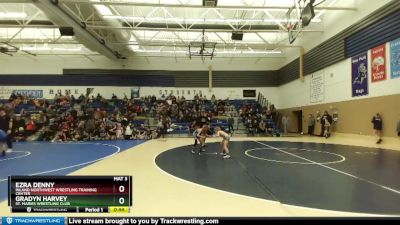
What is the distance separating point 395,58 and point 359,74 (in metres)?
2.53

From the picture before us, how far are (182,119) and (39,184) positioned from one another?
21373mm

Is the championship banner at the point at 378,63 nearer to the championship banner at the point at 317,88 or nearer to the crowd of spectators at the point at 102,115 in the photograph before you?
the championship banner at the point at 317,88

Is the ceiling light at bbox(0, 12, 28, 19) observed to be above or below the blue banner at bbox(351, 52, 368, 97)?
above

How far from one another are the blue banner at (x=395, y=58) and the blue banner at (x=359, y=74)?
65.3 inches

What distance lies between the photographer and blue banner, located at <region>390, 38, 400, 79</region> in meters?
12.4

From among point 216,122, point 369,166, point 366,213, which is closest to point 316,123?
point 216,122

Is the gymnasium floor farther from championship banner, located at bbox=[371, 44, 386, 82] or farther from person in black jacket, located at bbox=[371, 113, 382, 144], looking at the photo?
championship banner, located at bbox=[371, 44, 386, 82]

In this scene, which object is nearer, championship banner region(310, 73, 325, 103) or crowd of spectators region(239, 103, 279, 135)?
championship banner region(310, 73, 325, 103)

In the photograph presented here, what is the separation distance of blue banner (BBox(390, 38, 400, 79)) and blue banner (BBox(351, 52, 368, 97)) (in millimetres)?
1659

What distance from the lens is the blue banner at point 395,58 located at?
40.6ft
